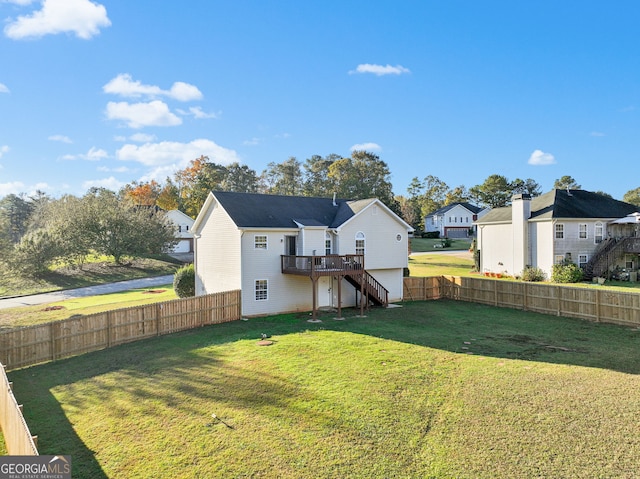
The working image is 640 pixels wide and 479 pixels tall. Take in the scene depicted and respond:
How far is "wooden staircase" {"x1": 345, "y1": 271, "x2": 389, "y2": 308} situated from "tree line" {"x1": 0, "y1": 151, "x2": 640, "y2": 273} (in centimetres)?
2244

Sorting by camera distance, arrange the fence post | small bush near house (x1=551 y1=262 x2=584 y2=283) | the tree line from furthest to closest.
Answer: the tree line, small bush near house (x1=551 y1=262 x2=584 y2=283), the fence post

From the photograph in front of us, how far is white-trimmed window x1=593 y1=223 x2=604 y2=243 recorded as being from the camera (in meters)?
31.7

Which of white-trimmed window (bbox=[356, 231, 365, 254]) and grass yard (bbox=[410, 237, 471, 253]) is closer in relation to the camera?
white-trimmed window (bbox=[356, 231, 365, 254])

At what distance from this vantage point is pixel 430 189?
101000mm

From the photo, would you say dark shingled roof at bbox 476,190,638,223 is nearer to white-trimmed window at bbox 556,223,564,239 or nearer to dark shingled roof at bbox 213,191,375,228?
white-trimmed window at bbox 556,223,564,239

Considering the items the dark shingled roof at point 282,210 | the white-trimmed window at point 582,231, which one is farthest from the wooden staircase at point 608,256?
the dark shingled roof at point 282,210

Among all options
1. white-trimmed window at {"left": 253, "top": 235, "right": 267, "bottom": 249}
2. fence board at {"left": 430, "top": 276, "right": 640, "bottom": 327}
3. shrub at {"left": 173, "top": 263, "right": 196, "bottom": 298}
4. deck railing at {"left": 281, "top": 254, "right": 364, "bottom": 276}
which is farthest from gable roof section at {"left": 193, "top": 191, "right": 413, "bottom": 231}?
fence board at {"left": 430, "top": 276, "right": 640, "bottom": 327}

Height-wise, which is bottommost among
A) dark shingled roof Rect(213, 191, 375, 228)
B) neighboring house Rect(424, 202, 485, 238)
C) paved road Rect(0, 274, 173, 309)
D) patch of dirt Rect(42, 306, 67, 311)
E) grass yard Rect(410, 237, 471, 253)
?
→ patch of dirt Rect(42, 306, 67, 311)

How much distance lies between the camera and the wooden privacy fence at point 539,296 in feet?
55.4

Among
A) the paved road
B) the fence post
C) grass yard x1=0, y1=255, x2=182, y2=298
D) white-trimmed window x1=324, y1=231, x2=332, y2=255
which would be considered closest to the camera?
the fence post

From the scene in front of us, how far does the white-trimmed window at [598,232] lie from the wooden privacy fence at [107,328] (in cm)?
2979

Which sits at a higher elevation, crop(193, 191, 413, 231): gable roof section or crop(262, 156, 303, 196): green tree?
crop(262, 156, 303, 196): green tree

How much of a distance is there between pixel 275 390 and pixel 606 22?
26.2 meters

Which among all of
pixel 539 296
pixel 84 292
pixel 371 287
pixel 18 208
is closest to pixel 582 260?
pixel 539 296
